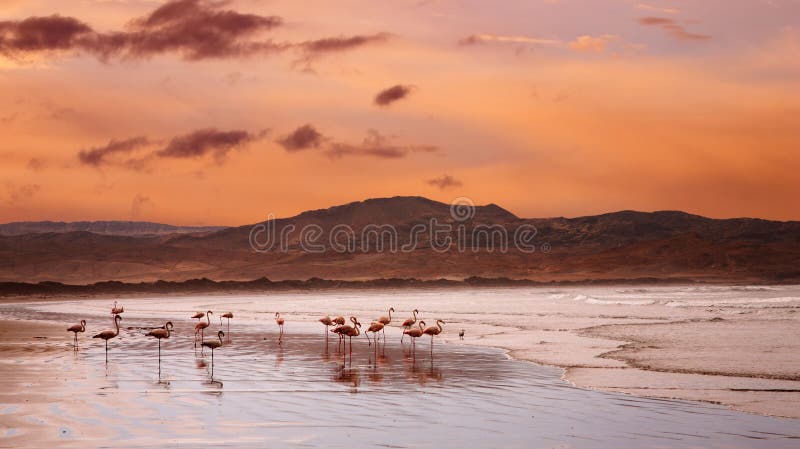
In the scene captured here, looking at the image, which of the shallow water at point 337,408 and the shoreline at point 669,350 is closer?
the shallow water at point 337,408

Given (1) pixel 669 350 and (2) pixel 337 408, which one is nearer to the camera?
(2) pixel 337 408

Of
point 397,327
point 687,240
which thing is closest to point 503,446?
point 397,327

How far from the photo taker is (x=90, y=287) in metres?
112

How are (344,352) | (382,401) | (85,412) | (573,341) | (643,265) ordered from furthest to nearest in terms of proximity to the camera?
1. (643,265)
2. (573,341)
3. (344,352)
4. (382,401)
5. (85,412)

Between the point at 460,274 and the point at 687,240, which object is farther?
the point at 687,240

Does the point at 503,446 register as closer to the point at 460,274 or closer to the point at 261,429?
the point at 261,429

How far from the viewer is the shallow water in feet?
43.8

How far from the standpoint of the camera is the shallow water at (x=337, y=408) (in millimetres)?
13336

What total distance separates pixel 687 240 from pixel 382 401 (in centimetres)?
18664

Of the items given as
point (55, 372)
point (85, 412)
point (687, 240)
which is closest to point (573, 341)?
point (55, 372)

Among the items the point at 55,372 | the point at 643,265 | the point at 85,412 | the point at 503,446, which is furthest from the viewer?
the point at 643,265

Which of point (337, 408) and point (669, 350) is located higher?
point (669, 350)

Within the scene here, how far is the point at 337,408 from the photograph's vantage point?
16047mm

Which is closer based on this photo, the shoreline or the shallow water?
the shallow water
